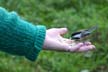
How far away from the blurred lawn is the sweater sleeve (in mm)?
1577

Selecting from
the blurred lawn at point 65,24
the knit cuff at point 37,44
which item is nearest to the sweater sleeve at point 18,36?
the knit cuff at point 37,44

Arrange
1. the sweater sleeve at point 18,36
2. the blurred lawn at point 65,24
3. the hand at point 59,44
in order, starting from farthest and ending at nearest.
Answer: the blurred lawn at point 65,24
the hand at point 59,44
the sweater sleeve at point 18,36

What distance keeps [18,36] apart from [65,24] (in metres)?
2.18

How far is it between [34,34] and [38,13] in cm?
242

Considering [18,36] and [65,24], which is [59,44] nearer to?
[18,36]

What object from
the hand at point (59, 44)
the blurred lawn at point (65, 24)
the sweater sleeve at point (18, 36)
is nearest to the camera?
the sweater sleeve at point (18, 36)

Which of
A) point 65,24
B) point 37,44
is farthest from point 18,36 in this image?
point 65,24

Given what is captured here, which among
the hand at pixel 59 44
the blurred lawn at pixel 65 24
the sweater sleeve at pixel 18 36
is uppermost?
the sweater sleeve at pixel 18 36

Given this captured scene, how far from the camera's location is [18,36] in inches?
61.4

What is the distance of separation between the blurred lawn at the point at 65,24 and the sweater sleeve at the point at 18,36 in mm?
1577

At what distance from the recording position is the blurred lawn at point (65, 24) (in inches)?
127

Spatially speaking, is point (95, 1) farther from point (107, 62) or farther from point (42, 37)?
point (42, 37)

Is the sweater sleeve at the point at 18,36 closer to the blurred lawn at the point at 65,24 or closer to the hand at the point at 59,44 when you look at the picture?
the hand at the point at 59,44

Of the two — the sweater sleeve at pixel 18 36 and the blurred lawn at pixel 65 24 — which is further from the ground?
the sweater sleeve at pixel 18 36
